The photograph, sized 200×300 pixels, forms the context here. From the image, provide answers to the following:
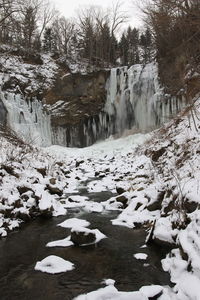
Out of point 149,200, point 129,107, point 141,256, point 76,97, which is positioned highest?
point 76,97

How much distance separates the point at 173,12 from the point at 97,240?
4925 mm

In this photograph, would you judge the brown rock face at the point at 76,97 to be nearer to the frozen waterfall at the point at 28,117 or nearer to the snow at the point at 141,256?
the frozen waterfall at the point at 28,117

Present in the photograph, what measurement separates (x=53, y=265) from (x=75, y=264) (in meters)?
0.31

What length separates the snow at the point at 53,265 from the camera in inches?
167

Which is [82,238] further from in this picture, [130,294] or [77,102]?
[77,102]

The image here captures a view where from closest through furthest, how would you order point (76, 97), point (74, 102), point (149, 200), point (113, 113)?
point (149, 200) → point (113, 113) → point (74, 102) → point (76, 97)

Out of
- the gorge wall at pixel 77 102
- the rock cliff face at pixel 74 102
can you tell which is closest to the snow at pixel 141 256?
the gorge wall at pixel 77 102

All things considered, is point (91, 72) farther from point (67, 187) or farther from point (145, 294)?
point (145, 294)

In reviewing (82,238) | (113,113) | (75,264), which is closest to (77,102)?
(113,113)

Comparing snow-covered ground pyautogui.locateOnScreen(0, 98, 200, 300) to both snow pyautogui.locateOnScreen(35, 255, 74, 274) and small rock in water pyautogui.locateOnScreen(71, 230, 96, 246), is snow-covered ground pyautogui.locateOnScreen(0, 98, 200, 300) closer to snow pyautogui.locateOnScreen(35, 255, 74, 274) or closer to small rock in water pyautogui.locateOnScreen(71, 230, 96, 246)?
snow pyautogui.locateOnScreen(35, 255, 74, 274)

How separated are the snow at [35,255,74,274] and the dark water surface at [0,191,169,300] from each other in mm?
85

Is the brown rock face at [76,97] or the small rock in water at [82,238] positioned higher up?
the brown rock face at [76,97]

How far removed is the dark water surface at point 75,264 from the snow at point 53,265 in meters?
0.08

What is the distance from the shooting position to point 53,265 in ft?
14.4
